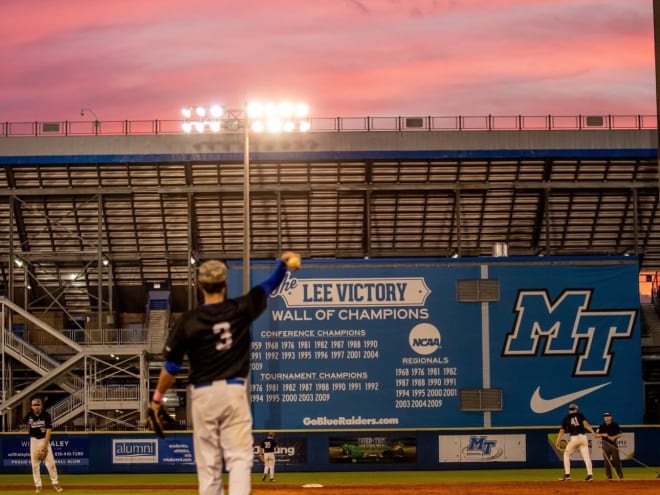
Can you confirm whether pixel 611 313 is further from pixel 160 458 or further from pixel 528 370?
pixel 160 458

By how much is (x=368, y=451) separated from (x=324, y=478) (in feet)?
9.70

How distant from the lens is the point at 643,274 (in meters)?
54.3

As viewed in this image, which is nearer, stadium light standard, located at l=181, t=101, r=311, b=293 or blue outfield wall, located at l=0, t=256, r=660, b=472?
blue outfield wall, located at l=0, t=256, r=660, b=472

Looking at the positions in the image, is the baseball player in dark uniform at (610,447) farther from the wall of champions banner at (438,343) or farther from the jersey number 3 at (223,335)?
the jersey number 3 at (223,335)

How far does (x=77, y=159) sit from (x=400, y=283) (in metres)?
17.0

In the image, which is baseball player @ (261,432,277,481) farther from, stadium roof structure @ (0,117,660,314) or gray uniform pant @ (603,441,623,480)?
stadium roof structure @ (0,117,660,314)

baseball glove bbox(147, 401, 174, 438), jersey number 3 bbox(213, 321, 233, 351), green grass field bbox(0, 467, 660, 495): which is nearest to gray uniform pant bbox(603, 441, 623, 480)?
green grass field bbox(0, 467, 660, 495)

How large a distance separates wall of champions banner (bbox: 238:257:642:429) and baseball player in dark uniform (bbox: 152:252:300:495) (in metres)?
26.6

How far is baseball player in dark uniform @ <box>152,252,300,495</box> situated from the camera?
8.19 meters

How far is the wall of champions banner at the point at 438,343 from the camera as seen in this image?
3488 cm

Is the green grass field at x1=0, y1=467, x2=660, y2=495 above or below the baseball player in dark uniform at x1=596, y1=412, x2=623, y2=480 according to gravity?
below

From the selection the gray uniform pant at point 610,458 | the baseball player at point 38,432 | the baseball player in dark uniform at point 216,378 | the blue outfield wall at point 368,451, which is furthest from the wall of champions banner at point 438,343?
the baseball player in dark uniform at point 216,378

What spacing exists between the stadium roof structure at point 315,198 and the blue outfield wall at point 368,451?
1243 centimetres

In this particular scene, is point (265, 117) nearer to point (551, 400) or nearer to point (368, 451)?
point (368, 451)
